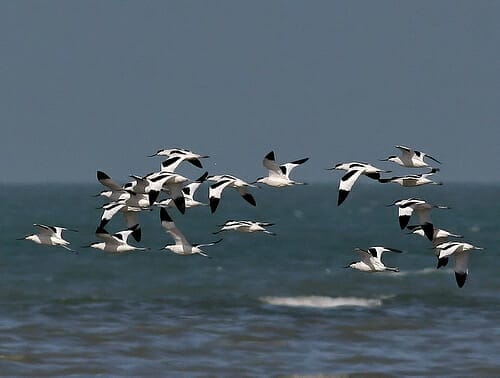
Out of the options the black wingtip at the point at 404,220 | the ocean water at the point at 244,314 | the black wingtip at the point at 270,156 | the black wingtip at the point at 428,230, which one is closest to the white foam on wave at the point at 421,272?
the ocean water at the point at 244,314

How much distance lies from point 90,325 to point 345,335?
36.0ft

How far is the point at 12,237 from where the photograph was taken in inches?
4798

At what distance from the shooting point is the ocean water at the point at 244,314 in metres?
49.6

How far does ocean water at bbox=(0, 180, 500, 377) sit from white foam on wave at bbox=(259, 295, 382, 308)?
102 millimetres

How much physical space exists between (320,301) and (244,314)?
367 inches

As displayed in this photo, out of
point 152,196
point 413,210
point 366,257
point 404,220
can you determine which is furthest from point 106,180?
point 366,257

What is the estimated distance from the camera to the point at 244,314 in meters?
64.8

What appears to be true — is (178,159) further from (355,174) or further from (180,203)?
(355,174)

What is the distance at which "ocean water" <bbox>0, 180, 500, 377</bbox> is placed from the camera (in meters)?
49.6

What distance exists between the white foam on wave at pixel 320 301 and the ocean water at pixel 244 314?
10cm

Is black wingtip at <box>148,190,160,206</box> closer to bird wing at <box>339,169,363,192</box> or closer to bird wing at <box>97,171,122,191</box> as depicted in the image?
bird wing at <box>97,171,122,191</box>

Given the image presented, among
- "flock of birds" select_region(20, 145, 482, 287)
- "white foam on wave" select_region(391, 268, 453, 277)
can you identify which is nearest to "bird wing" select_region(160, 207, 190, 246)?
"flock of birds" select_region(20, 145, 482, 287)

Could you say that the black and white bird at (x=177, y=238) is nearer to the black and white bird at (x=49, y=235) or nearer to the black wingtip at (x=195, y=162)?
the black wingtip at (x=195, y=162)

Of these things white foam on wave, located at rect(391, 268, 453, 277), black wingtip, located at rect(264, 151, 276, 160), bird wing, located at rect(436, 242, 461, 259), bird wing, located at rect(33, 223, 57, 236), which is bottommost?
bird wing, located at rect(436, 242, 461, 259)
